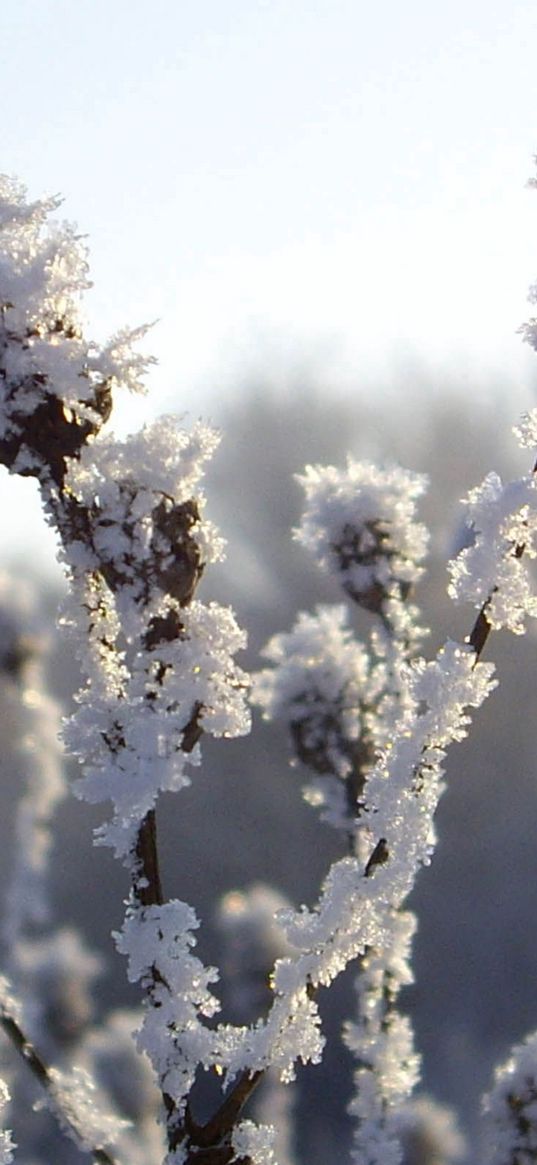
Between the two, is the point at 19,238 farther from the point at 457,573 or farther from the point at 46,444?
the point at 457,573

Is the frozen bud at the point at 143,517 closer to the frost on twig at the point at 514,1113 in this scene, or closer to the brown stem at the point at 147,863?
the brown stem at the point at 147,863

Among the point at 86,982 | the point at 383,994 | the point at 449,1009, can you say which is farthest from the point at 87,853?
the point at 383,994

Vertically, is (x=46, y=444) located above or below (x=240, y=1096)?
above

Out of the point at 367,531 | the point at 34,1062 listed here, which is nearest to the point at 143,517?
the point at 34,1062

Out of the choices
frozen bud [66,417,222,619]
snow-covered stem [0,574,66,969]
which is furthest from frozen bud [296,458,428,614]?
frozen bud [66,417,222,619]

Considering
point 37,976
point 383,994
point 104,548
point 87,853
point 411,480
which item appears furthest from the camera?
point 87,853

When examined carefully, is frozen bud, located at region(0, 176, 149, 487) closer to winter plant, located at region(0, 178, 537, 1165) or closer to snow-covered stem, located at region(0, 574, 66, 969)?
winter plant, located at region(0, 178, 537, 1165)

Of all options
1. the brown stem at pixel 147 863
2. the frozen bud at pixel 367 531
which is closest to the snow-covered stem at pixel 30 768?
the frozen bud at pixel 367 531

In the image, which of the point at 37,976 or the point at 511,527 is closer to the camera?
the point at 511,527
